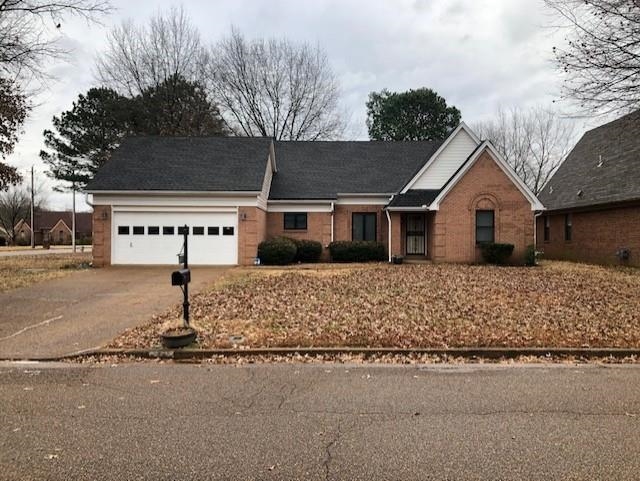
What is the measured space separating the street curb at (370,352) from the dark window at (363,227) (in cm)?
1721

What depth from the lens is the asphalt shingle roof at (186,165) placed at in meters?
20.7

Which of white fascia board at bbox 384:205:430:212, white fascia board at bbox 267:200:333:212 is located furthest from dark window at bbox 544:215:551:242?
white fascia board at bbox 267:200:333:212

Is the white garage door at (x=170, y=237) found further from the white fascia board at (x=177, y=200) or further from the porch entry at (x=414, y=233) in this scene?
the porch entry at (x=414, y=233)

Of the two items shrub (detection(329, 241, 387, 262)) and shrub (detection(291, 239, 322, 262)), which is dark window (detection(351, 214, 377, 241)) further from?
shrub (detection(291, 239, 322, 262))

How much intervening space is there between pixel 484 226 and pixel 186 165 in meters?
14.8

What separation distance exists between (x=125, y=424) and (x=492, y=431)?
352cm

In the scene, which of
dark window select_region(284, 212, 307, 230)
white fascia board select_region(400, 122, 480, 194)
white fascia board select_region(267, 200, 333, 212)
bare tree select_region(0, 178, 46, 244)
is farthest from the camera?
bare tree select_region(0, 178, 46, 244)

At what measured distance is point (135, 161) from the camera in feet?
73.6

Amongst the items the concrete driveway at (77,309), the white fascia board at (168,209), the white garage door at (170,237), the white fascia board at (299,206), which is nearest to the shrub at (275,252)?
the white garage door at (170,237)

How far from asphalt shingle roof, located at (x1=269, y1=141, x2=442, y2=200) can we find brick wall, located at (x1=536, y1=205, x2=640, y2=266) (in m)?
8.44

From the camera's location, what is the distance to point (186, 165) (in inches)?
877

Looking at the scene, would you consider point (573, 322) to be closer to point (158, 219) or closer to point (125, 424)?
point (125, 424)

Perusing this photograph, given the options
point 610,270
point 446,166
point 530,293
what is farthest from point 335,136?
point 530,293

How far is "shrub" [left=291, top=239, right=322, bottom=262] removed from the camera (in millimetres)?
22453
